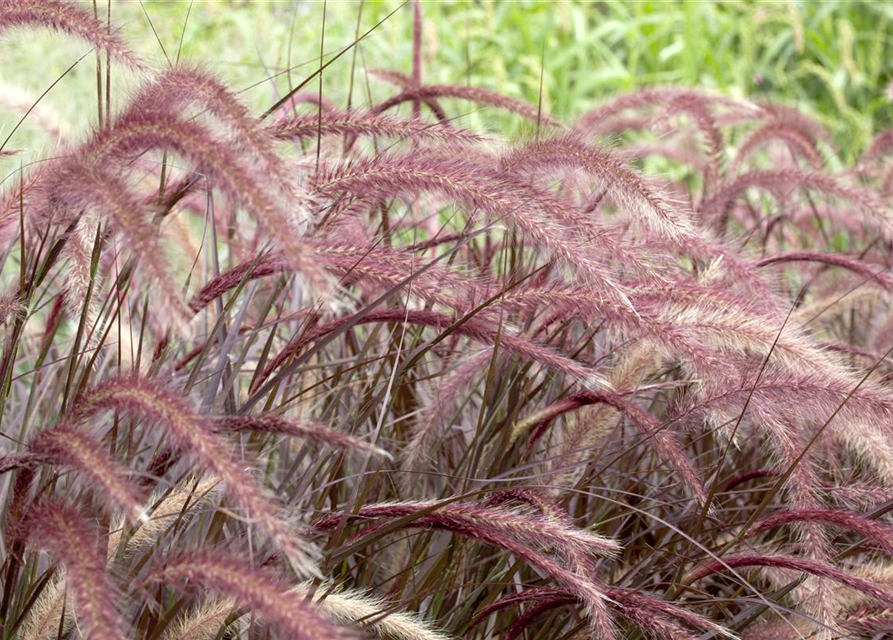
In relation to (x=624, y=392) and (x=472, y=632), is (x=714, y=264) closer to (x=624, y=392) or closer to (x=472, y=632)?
(x=624, y=392)

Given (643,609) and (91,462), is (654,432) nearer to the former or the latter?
(643,609)

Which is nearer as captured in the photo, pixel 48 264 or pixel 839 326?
pixel 48 264

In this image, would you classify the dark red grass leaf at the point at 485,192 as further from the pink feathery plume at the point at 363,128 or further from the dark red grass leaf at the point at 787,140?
the dark red grass leaf at the point at 787,140

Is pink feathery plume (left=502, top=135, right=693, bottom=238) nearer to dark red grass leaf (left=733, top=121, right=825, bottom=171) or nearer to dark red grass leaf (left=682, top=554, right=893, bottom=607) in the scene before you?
dark red grass leaf (left=682, top=554, right=893, bottom=607)

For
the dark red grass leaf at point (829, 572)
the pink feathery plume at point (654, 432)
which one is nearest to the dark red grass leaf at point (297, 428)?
the pink feathery plume at point (654, 432)

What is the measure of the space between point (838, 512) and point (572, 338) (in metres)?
1.04

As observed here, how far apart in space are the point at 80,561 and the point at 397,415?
1.41 meters

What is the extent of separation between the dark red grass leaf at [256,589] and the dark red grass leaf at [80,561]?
9 cm

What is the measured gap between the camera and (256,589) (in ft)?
3.99

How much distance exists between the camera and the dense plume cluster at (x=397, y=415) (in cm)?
138

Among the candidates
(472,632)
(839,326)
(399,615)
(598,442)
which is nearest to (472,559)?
(472,632)

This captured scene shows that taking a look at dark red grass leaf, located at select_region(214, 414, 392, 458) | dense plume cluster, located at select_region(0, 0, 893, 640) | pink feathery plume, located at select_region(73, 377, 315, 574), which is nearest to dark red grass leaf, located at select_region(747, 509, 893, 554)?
dense plume cluster, located at select_region(0, 0, 893, 640)

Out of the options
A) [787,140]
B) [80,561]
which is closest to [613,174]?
[80,561]

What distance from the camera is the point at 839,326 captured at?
3623 millimetres
